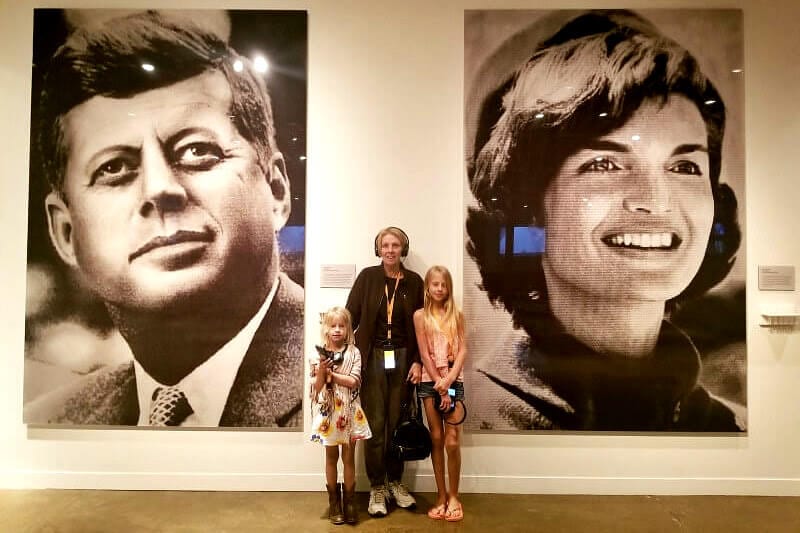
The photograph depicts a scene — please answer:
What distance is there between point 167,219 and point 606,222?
3114 millimetres

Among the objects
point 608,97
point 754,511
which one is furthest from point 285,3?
point 754,511

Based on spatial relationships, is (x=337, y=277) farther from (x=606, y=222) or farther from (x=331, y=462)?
(x=606, y=222)

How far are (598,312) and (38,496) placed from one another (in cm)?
406

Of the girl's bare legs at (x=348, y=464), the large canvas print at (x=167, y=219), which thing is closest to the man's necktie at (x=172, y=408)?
the large canvas print at (x=167, y=219)

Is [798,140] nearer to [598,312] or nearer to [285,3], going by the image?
[598,312]

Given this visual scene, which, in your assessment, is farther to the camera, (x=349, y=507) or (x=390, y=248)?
(x=390, y=248)

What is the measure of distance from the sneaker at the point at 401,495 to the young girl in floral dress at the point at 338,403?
12.6 inches

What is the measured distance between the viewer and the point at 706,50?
129 inches

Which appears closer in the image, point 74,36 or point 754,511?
point 754,511

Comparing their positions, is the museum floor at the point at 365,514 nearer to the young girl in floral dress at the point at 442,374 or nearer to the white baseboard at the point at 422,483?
the white baseboard at the point at 422,483

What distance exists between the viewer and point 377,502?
9.47 ft

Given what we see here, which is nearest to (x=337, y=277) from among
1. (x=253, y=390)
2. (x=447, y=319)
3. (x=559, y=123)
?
(x=447, y=319)

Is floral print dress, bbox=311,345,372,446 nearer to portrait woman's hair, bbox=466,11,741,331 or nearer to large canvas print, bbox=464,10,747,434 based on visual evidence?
large canvas print, bbox=464,10,747,434

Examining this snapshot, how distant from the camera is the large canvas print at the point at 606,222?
322cm
